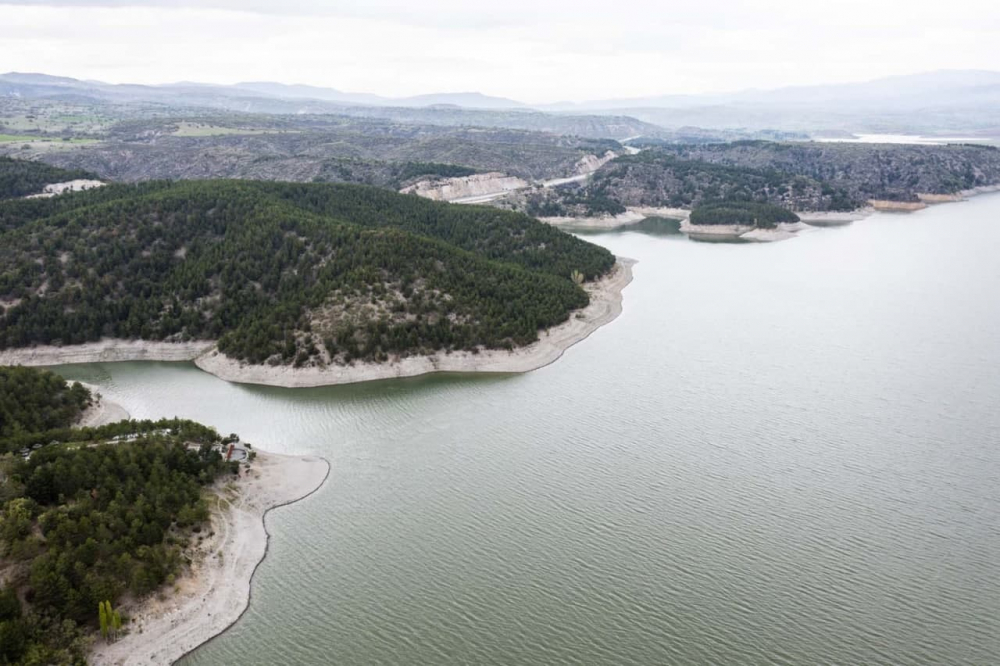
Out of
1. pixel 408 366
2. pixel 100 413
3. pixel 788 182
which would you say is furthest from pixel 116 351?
pixel 788 182

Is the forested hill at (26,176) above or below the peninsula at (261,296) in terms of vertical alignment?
above

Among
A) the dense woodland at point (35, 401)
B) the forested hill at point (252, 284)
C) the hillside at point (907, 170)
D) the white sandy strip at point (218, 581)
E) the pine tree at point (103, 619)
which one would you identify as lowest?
the white sandy strip at point (218, 581)

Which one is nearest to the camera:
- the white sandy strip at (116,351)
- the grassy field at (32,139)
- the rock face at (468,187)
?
the white sandy strip at (116,351)

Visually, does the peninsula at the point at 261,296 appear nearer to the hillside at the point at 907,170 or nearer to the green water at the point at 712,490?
the green water at the point at 712,490

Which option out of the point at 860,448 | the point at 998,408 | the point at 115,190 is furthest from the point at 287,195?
the point at 998,408

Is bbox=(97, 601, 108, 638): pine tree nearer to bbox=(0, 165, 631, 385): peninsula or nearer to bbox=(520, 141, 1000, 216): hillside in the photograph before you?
bbox=(0, 165, 631, 385): peninsula

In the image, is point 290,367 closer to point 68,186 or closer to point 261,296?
point 261,296

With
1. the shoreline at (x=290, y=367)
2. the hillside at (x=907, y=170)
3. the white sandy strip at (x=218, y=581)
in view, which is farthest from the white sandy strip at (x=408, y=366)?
the hillside at (x=907, y=170)
